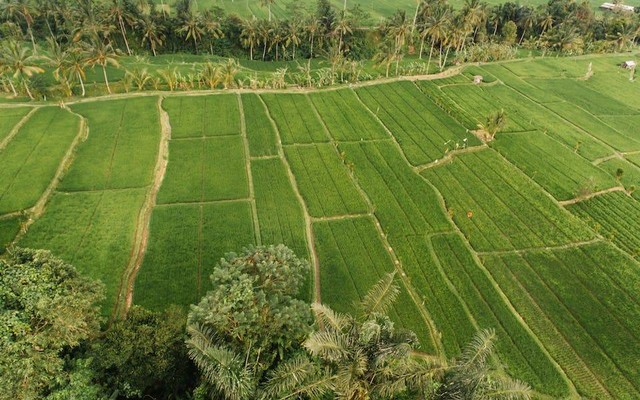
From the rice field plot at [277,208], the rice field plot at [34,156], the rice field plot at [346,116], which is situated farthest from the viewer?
the rice field plot at [346,116]

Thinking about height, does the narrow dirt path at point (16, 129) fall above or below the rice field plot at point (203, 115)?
above

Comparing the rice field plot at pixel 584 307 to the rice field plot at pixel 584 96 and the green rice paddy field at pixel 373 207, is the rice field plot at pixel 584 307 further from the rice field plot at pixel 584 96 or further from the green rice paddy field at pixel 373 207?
the rice field plot at pixel 584 96

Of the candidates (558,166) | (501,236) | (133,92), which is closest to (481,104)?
(558,166)

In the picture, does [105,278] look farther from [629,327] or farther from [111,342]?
[629,327]

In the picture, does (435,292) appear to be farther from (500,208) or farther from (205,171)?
(205,171)

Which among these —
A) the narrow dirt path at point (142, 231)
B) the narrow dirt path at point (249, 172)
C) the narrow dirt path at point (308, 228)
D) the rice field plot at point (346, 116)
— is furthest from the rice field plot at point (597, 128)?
the narrow dirt path at point (142, 231)

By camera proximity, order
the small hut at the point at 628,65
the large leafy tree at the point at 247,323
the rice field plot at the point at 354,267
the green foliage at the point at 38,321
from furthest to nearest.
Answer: the small hut at the point at 628,65, the rice field plot at the point at 354,267, the green foliage at the point at 38,321, the large leafy tree at the point at 247,323

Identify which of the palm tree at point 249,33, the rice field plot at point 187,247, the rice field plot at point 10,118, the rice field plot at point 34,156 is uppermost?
the palm tree at point 249,33
